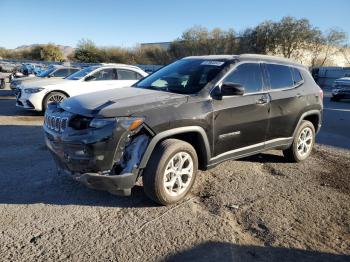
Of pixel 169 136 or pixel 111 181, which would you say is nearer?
pixel 111 181

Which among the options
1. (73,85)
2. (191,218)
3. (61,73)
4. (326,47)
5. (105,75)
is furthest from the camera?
(326,47)

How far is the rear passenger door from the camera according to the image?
5.41 m

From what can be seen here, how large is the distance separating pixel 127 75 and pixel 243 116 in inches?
290

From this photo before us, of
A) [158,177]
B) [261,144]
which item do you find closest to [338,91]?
[261,144]

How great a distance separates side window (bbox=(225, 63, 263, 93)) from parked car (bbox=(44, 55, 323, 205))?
0.6 inches

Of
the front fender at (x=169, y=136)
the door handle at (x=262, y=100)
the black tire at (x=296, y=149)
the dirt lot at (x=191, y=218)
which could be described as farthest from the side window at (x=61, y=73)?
the front fender at (x=169, y=136)

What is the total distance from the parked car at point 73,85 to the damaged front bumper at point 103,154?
7.14 metres

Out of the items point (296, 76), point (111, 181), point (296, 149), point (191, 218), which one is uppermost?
point (296, 76)

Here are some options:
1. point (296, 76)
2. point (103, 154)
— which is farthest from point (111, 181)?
point (296, 76)

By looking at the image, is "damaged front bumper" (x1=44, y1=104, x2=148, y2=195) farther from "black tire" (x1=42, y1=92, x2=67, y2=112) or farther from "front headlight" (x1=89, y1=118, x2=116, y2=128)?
"black tire" (x1=42, y1=92, x2=67, y2=112)

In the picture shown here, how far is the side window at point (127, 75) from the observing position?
11492 millimetres

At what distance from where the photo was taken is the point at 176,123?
13.5ft

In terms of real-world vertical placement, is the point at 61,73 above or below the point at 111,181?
above

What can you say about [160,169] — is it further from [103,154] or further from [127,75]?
[127,75]
